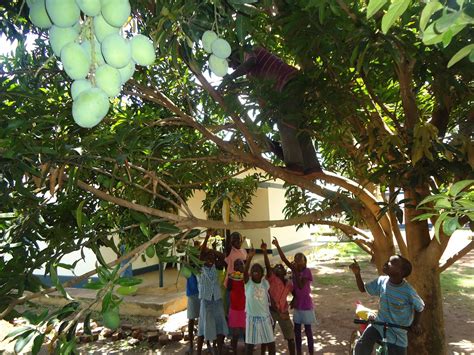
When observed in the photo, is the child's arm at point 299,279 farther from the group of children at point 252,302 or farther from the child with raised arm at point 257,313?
the child with raised arm at point 257,313

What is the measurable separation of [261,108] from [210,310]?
2.34 metres

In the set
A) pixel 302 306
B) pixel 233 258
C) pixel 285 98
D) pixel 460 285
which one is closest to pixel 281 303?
pixel 302 306

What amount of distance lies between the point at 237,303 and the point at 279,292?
1.53 feet

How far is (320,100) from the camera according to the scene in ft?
9.38

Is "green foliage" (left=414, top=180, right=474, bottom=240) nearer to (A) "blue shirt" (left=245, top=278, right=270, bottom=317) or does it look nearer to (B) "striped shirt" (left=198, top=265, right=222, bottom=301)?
(A) "blue shirt" (left=245, top=278, right=270, bottom=317)

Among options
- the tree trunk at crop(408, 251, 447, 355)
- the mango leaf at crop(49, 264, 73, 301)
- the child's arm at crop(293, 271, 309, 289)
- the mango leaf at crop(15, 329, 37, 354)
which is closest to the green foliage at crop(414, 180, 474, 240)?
the mango leaf at crop(49, 264, 73, 301)

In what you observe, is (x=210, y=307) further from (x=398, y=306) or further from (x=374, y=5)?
(x=374, y=5)

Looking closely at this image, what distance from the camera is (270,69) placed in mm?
3176

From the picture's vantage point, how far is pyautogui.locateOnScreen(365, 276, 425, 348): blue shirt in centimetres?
314

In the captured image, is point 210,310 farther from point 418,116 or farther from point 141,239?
point 418,116

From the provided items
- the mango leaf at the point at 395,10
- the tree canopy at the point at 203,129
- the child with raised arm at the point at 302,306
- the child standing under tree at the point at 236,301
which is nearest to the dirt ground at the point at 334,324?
the child with raised arm at the point at 302,306

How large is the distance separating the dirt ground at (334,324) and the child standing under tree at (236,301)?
655 millimetres

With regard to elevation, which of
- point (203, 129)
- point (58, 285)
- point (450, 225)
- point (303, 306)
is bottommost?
point (303, 306)

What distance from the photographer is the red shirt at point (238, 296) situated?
14.2 feet
